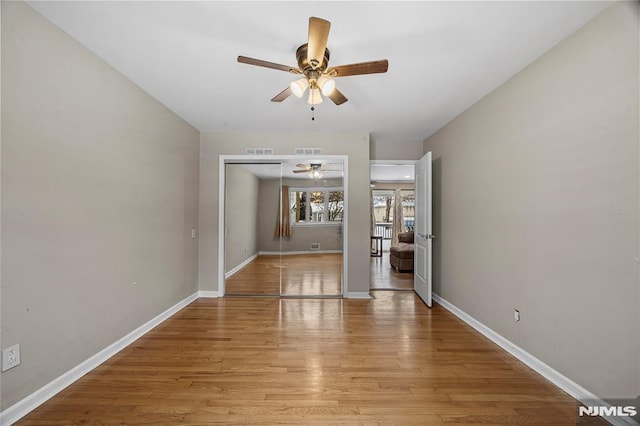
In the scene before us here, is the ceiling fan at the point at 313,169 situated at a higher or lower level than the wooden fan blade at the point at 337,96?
lower

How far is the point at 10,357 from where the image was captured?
1.58 metres

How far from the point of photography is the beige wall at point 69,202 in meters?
1.61

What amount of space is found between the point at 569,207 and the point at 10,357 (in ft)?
12.4

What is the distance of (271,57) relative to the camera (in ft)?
7.28

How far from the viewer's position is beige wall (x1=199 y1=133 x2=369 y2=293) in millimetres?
4086

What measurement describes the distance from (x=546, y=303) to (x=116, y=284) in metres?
3.69

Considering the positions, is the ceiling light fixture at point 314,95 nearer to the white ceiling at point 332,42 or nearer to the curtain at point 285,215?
the white ceiling at point 332,42

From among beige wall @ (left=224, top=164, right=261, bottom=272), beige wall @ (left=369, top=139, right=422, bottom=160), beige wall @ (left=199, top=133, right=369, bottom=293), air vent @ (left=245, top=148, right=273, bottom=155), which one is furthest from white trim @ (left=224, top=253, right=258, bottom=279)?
beige wall @ (left=369, top=139, right=422, bottom=160)

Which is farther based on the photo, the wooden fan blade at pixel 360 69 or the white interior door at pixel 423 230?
the white interior door at pixel 423 230

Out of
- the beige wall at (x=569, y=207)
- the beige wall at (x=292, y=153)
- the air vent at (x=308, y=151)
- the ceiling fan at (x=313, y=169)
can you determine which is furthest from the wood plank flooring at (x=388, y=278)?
the air vent at (x=308, y=151)

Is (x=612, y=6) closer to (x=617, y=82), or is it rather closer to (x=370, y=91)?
(x=617, y=82)

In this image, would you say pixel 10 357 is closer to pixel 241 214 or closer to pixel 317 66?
pixel 317 66

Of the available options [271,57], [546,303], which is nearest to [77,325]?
[271,57]

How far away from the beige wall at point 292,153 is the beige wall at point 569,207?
1599mm
